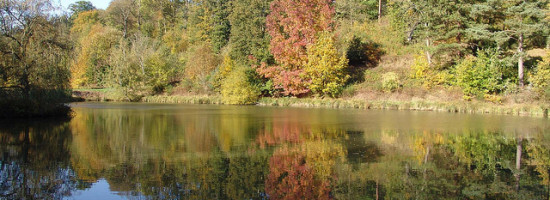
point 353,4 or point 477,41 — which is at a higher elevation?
point 353,4

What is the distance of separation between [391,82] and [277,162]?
24539 mm

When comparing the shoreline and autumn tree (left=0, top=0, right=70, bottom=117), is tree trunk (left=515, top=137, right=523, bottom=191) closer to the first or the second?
the shoreline

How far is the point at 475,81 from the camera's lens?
29.2m

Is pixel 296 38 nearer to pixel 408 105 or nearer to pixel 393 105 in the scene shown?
pixel 393 105

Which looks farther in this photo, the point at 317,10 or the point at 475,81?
the point at 317,10

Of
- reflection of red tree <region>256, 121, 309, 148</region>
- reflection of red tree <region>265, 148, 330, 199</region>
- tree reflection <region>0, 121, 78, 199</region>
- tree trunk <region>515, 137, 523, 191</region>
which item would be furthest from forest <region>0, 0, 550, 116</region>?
reflection of red tree <region>265, 148, 330, 199</region>

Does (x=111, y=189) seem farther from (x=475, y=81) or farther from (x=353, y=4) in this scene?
(x=353, y=4)

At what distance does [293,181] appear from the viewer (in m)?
9.23

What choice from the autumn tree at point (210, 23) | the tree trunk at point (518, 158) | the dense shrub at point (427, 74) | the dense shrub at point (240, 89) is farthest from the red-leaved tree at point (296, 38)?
the tree trunk at point (518, 158)

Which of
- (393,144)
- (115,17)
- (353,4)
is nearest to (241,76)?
(353,4)

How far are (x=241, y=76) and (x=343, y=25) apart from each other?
1286 cm

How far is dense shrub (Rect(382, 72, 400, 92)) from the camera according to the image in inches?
1313

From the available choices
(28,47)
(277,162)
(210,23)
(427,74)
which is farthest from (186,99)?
(277,162)

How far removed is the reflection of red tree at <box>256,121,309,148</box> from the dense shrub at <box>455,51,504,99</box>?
16148mm
